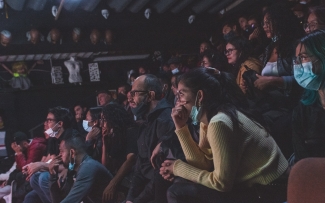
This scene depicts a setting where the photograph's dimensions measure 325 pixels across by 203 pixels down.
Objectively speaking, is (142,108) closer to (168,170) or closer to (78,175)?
(78,175)

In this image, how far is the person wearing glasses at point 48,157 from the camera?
13.5 feet

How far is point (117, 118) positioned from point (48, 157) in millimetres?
1296

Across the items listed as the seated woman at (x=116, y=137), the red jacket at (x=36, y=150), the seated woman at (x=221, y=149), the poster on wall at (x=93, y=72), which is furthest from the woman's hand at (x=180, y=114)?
the poster on wall at (x=93, y=72)

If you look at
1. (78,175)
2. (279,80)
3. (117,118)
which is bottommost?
(78,175)

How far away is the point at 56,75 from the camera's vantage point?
10234 mm

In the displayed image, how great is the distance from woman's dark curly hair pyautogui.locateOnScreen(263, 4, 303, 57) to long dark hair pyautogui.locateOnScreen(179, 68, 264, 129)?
82 cm

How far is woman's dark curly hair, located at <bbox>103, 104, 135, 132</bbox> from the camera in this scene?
376 cm

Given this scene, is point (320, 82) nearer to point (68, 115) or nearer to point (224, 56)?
point (224, 56)

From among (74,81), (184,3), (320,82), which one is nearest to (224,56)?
(320,82)

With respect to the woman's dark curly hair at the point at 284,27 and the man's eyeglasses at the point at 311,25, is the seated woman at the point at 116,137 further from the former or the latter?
the man's eyeglasses at the point at 311,25

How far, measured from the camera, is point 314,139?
2.25 meters

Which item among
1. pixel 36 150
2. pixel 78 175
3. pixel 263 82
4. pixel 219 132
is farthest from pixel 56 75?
pixel 219 132

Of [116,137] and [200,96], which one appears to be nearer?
[200,96]

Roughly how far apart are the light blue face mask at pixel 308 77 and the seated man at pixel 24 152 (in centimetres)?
371
